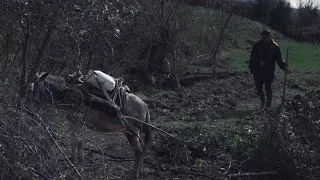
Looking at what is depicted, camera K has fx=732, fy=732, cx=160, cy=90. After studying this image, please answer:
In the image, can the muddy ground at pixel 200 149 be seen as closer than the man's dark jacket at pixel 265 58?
Yes

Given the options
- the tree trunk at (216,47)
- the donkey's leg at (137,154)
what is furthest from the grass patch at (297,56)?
the donkey's leg at (137,154)

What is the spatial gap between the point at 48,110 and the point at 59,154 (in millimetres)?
603

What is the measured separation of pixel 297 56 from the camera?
33.0m

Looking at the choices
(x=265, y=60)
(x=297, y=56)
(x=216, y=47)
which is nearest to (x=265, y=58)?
(x=265, y=60)

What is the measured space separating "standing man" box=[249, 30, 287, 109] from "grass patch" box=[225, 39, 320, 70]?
1194 cm

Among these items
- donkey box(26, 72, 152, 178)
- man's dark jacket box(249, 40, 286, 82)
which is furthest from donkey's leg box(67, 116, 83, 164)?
man's dark jacket box(249, 40, 286, 82)

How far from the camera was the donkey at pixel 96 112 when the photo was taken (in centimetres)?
823

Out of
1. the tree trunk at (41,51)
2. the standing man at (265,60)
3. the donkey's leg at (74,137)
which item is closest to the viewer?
the donkey's leg at (74,137)

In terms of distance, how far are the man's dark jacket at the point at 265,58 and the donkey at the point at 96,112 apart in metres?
6.04

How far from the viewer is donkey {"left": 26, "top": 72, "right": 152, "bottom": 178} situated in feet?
27.0

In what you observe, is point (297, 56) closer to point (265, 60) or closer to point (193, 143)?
point (265, 60)

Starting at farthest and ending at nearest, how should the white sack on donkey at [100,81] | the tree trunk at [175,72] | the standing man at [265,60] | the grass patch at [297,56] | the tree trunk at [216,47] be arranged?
1. the grass patch at [297,56]
2. the tree trunk at [216,47]
3. the tree trunk at [175,72]
4. the standing man at [265,60]
5. the white sack on donkey at [100,81]

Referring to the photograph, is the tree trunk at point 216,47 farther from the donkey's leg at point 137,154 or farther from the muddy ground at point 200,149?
the donkey's leg at point 137,154

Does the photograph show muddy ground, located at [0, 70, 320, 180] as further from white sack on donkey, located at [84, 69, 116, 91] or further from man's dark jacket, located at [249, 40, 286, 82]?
man's dark jacket, located at [249, 40, 286, 82]
